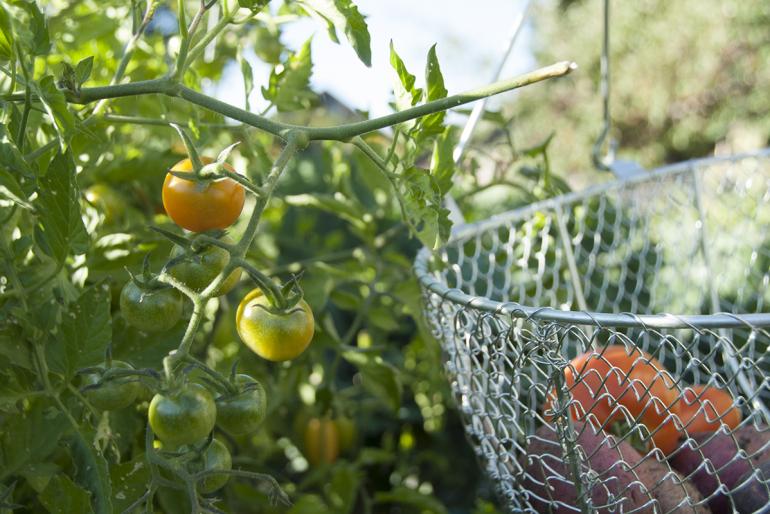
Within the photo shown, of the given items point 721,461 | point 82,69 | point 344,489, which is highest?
point 82,69

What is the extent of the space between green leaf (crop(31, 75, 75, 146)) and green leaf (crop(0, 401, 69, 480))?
0.46 ft

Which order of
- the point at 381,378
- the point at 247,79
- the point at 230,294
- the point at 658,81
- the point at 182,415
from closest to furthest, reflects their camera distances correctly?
the point at 182,415 < the point at 247,79 < the point at 381,378 < the point at 230,294 < the point at 658,81

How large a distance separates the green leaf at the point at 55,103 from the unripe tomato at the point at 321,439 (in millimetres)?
427

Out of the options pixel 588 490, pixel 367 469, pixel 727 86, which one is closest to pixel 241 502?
pixel 367 469

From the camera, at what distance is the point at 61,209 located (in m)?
0.34

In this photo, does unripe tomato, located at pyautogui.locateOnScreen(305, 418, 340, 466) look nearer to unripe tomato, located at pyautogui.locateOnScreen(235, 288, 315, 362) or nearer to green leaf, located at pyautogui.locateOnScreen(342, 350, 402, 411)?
green leaf, located at pyautogui.locateOnScreen(342, 350, 402, 411)

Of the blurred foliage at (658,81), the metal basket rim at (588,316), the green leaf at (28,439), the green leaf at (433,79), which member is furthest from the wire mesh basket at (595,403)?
the blurred foliage at (658,81)

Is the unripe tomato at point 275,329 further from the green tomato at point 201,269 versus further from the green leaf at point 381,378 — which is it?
the green leaf at point 381,378

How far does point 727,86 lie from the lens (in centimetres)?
616

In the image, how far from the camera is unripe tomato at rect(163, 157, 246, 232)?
12.2 inches

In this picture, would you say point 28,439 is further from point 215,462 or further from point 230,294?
point 230,294

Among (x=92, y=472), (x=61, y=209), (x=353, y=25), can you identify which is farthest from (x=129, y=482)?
(x=353, y=25)

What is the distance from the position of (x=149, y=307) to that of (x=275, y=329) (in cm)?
5

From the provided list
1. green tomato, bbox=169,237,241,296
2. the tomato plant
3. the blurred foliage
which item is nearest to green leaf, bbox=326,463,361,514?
the tomato plant
